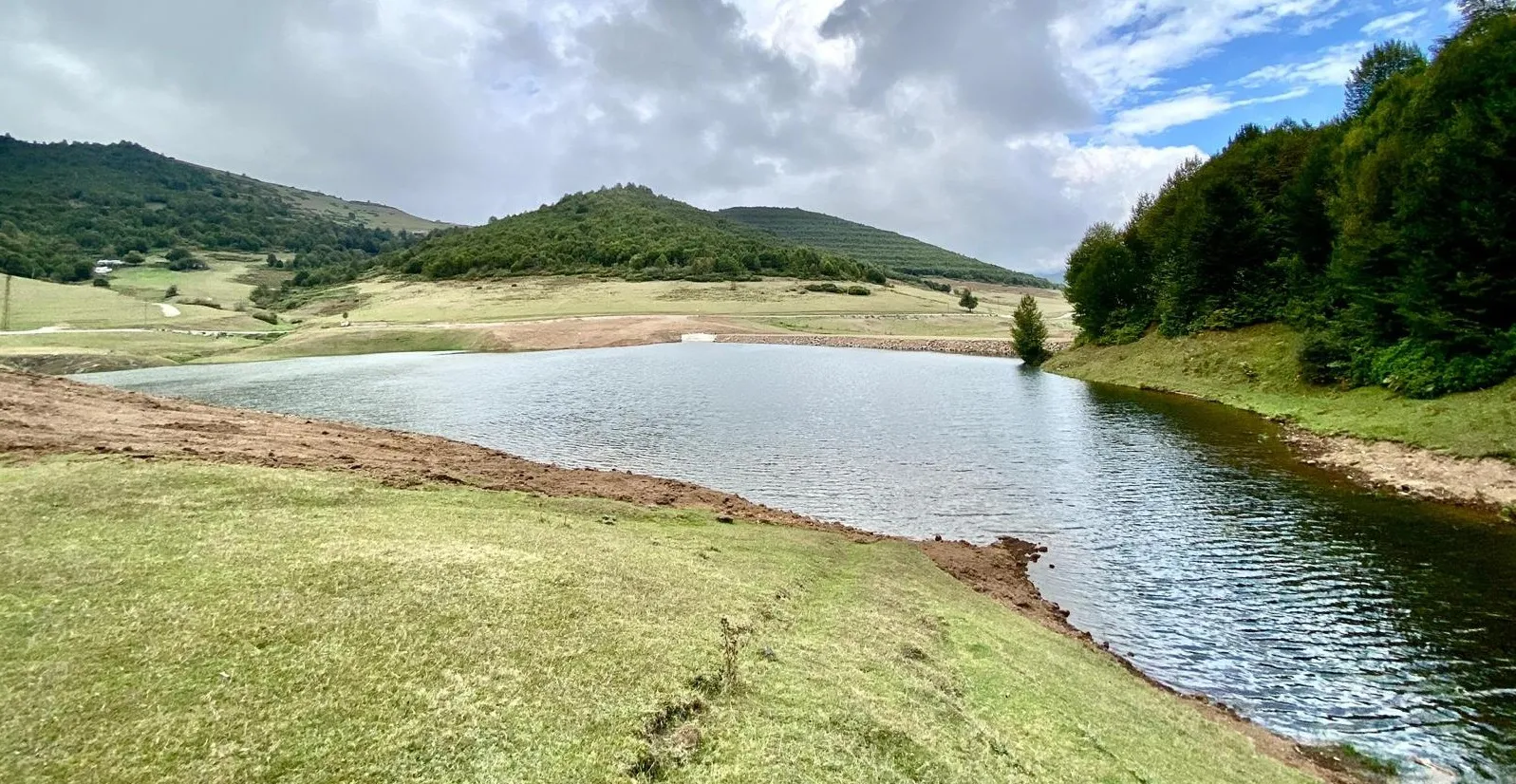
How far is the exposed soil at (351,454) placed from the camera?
14555mm

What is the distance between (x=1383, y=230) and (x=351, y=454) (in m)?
39.9

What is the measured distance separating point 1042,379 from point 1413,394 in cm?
2570

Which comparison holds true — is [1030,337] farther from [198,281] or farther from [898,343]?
[198,281]

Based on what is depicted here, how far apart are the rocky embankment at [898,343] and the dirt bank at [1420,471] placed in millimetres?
45308

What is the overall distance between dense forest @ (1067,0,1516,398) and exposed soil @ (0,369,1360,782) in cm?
2179

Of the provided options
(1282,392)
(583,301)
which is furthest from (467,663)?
(583,301)

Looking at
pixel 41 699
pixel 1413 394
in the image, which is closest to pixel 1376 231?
pixel 1413 394

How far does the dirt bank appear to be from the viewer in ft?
62.4

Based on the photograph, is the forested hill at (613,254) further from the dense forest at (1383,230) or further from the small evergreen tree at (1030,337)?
the dense forest at (1383,230)

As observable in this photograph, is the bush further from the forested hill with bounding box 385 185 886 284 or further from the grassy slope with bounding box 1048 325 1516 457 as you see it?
the grassy slope with bounding box 1048 325 1516 457

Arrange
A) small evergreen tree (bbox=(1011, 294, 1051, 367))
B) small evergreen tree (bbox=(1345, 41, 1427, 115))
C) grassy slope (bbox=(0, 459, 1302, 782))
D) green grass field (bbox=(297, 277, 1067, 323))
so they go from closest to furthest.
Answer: grassy slope (bbox=(0, 459, 1302, 782)) → small evergreen tree (bbox=(1345, 41, 1427, 115)) → small evergreen tree (bbox=(1011, 294, 1051, 367)) → green grass field (bbox=(297, 277, 1067, 323))

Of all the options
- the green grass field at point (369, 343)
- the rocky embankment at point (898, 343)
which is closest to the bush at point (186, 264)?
the green grass field at point (369, 343)

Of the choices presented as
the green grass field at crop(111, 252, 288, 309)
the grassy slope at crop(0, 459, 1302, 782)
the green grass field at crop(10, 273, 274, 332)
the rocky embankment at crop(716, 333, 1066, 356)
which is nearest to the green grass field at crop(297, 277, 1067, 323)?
the green grass field at crop(10, 273, 274, 332)

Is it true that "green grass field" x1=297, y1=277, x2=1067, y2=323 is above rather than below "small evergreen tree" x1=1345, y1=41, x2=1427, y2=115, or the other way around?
below
